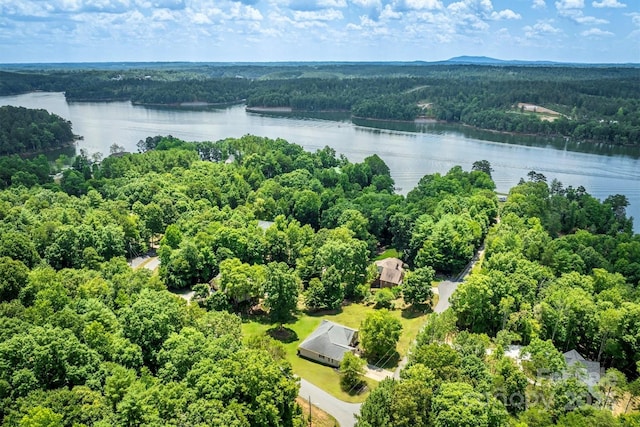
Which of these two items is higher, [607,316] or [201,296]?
[607,316]

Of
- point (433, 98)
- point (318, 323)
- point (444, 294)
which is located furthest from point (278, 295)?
point (433, 98)

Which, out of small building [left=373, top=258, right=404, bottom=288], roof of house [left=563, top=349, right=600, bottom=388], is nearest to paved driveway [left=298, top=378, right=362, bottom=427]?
roof of house [left=563, top=349, right=600, bottom=388]

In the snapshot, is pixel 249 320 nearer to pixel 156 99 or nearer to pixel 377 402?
pixel 377 402

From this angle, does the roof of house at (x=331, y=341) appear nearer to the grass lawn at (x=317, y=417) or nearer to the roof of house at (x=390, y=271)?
the grass lawn at (x=317, y=417)

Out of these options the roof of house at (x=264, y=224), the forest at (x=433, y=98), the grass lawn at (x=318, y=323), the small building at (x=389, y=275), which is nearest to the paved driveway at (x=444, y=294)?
the grass lawn at (x=318, y=323)

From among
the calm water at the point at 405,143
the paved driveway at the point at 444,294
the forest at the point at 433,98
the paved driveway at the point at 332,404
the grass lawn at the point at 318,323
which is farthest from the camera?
the forest at the point at 433,98

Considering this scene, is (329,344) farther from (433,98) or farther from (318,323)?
(433,98)

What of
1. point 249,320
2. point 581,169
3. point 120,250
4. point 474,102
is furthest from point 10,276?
point 474,102
